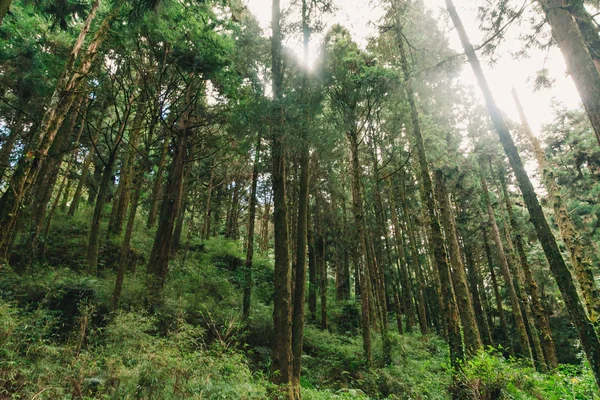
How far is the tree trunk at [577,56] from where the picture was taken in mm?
4609

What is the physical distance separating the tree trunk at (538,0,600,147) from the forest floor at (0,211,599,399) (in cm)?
493

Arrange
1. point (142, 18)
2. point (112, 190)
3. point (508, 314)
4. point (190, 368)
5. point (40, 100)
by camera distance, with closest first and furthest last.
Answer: point (190, 368), point (142, 18), point (40, 100), point (112, 190), point (508, 314)

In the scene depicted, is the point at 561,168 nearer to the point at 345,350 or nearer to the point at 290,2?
the point at 345,350

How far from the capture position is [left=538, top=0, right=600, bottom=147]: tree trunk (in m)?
4.61

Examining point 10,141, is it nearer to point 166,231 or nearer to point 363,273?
point 166,231

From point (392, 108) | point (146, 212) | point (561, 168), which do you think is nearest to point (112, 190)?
point (146, 212)

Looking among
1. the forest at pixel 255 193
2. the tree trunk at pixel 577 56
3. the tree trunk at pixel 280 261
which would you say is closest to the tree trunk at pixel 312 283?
the forest at pixel 255 193

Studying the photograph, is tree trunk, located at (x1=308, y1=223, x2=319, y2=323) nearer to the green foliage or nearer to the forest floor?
the forest floor

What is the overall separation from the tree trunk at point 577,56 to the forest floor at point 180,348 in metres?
4.93

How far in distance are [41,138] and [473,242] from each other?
23.7 metres

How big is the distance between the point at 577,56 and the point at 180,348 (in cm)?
849

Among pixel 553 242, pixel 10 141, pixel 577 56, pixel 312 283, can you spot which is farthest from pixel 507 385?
pixel 10 141

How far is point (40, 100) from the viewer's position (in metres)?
13.0

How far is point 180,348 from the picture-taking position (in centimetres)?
529
